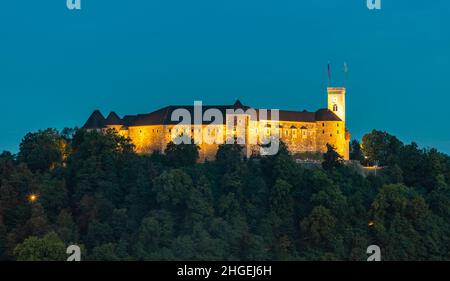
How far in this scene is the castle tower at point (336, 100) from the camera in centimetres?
8461

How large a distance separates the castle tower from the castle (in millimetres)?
1033

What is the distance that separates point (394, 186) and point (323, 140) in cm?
999

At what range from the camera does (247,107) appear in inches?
3233

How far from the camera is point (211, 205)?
69.4 m

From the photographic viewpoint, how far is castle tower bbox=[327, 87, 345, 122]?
8461 cm

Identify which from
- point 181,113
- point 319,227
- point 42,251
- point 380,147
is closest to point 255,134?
point 181,113

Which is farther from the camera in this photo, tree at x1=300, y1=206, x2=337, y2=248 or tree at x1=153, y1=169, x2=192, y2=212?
tree at x1=153, y1=169, x2=192, y2=212

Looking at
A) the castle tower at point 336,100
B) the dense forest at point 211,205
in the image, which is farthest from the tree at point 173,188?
the castle tower at point 336,100

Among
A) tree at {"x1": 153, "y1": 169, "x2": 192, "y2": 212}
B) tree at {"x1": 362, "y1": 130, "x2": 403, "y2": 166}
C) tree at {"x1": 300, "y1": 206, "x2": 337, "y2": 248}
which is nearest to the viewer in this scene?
tree at {"x1": 300, "y1": 206, "x2": 337, "y2": 248}

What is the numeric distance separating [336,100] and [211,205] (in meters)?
20.4

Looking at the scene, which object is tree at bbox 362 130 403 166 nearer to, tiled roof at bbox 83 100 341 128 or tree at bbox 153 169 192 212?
tiled roof at bbox 83 100 341 128

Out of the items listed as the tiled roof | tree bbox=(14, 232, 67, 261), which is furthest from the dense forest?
tree bbox=(14, 232, 67, 261)

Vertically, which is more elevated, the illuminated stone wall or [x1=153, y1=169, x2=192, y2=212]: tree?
the illuminated stone wall
